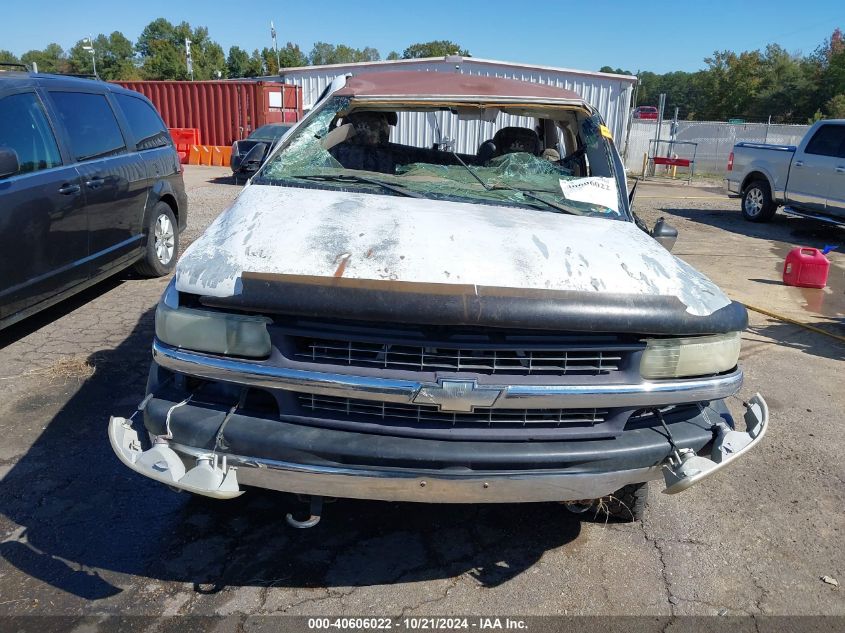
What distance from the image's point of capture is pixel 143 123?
22.5 feet

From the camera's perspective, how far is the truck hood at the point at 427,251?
2465 mm

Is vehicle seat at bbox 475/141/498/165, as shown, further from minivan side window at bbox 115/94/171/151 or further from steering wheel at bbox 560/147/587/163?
minivan side window at bbox 115/94/171/151

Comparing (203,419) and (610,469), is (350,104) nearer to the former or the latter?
(203,419)

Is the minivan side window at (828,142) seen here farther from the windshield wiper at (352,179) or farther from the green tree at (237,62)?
the green tree at (237,62)

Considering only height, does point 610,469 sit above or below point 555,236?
below

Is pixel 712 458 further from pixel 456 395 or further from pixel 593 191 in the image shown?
pixel 593 191

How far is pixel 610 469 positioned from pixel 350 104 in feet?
8.69

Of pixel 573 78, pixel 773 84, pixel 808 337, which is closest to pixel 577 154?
pixel 808 337

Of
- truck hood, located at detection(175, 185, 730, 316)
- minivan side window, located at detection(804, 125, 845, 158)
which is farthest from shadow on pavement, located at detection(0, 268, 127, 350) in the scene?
minivan side window, located at detection(804, 125, 845, 158)

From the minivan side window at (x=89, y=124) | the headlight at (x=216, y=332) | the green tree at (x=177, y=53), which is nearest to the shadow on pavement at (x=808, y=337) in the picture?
the headlight at (x=216, y=332)

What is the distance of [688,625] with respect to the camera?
265 cm

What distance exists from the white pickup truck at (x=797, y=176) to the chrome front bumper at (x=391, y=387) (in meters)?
10.8

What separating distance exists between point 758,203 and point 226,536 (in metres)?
13.4

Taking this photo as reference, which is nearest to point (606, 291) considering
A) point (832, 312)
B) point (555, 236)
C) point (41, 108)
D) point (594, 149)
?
point (555, 236)
